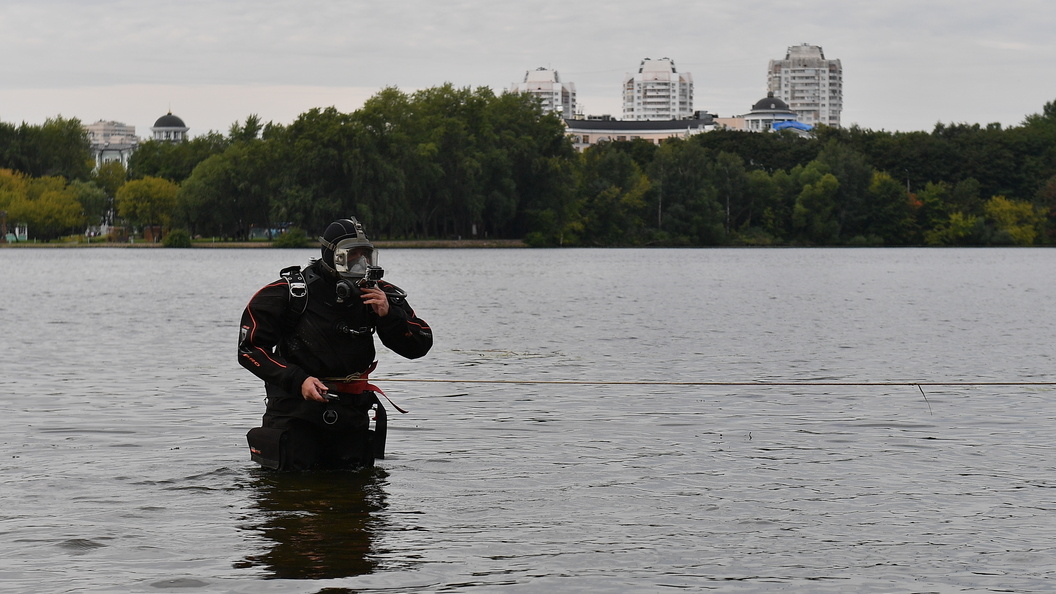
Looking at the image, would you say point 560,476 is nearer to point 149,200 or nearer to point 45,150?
point 149,200

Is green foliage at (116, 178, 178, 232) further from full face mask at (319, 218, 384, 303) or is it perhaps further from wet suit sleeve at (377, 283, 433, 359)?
full face mask at (319, 218, 384, 303)

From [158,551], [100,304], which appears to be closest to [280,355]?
[158,551]

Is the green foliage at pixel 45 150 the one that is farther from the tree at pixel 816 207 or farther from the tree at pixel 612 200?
the tree at pixel 816 207

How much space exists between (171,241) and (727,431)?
443 feet

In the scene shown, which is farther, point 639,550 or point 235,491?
point 235,491

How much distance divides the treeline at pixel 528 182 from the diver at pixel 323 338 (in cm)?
11187

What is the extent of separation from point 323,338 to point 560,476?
2580 mm

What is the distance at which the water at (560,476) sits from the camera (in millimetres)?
8891

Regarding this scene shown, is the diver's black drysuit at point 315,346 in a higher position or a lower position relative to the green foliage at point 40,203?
lower

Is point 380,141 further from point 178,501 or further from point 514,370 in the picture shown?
point 178,501

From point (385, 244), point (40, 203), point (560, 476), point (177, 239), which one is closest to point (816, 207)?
point (385, 244)

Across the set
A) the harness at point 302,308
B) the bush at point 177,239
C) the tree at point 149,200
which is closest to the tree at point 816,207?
the bush at point 177,239

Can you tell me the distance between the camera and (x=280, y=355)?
37.1ft

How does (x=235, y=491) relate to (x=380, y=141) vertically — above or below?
below
